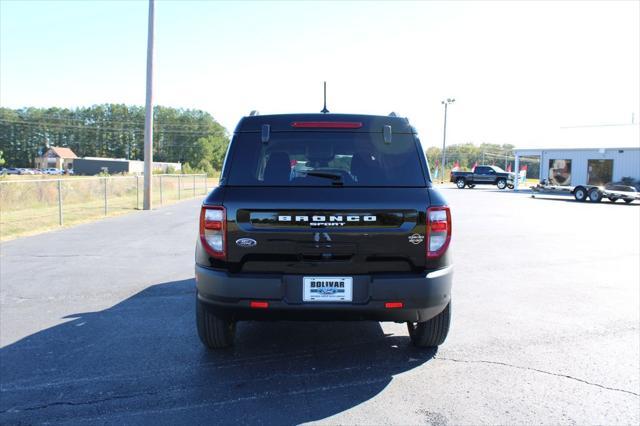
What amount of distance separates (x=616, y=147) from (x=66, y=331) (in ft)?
126

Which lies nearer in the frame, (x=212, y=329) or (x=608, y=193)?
(x=212, y=329)

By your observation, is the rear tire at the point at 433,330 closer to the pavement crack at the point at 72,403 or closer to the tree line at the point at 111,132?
Answer: the pavement crack at the point at 72,403

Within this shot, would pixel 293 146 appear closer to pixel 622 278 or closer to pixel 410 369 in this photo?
pixel 410 369

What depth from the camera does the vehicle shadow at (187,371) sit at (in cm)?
325

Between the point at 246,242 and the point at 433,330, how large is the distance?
1.85 m


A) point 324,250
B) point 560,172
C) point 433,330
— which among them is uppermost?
point 560,172

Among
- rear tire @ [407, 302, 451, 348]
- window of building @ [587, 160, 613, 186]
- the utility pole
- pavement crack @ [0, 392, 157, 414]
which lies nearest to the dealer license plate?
rear tire @ [407, 302, 451, 348]

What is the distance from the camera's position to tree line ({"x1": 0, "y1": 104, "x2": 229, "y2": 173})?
13488 cm

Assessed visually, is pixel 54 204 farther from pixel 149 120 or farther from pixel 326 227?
pixel 326 227

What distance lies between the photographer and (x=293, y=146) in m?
4.19

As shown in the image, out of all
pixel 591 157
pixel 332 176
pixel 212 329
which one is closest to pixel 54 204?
pixel 212 329

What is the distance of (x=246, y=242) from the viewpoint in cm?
348

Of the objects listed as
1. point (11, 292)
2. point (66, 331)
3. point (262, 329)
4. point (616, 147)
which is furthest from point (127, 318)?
point (616, 147)

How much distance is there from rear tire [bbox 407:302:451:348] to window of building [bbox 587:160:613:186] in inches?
1460
